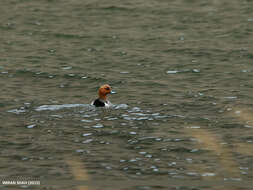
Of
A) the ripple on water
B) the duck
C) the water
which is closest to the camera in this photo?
the water

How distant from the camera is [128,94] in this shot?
18031 millimetres

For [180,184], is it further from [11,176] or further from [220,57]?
[220,57]

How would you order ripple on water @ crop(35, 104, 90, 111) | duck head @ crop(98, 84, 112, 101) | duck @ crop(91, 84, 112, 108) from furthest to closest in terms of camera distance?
duck head @ crop(98, 84, 112, 101) → duck @ crop(91, 84, 112, 108) → ripple on water @ crop(35, 104, 90, 111)

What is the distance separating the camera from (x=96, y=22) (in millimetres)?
27984

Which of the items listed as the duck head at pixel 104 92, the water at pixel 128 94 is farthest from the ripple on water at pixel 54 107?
the duck head at pixel 104 92

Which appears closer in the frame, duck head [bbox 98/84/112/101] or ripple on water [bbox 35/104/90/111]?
ripple on water [bbox 35/104/90/111]

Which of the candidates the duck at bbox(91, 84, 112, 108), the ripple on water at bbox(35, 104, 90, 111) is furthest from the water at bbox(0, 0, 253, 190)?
the duck at bbox(91, 84, 112, 108)

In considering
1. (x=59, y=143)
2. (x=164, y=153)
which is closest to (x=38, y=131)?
(x=59, y=143)

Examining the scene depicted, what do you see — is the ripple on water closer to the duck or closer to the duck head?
the duck

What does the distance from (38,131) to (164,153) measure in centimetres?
306

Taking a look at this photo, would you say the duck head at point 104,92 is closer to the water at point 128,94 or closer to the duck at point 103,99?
the duck at point 103,99

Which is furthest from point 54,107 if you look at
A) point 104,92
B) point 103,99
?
point 104,92

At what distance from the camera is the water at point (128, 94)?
11.3m

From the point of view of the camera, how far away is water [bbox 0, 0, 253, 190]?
11.3 metres
